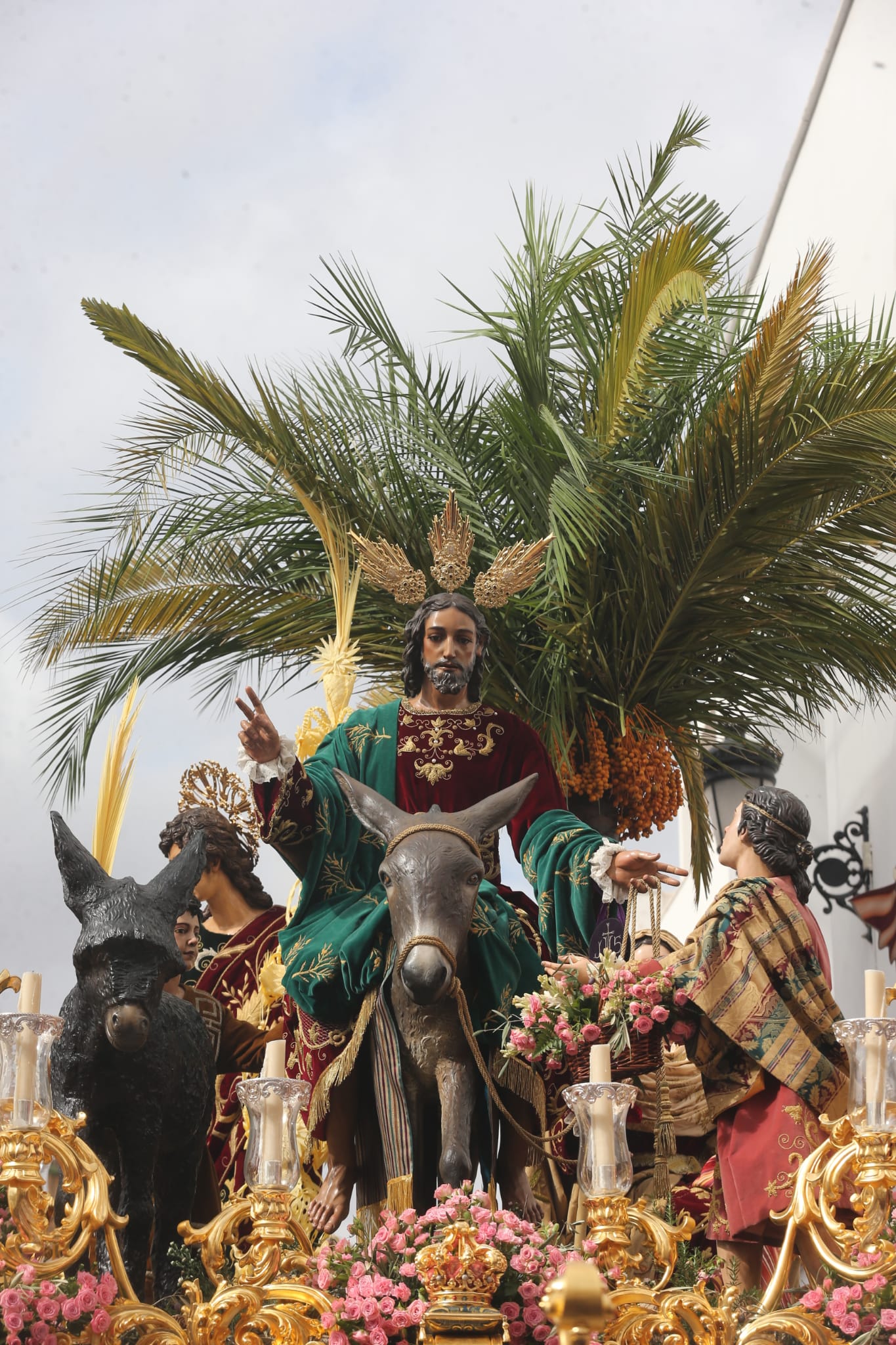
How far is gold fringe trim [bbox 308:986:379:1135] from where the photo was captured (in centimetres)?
570

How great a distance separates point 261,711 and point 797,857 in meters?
1.83

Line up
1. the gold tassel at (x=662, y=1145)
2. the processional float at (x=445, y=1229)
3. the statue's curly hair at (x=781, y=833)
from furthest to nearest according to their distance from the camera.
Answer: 1. the statue's curly hair at (x=781, y=833)
2. the gold tassel at (x=662, y=1145)
3. the processional float at (x=445, y=1229)

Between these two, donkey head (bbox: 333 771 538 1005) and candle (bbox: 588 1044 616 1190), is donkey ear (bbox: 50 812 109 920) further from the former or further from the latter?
candle (bbox: 588 1044 616 1190)

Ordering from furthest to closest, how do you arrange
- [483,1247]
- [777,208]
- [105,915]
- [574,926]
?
Answer: [777,208] → [574,926] → [105,915] → [483,1247]

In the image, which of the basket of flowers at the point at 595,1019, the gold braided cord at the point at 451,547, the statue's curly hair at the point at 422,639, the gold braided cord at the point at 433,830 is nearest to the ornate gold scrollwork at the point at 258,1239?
the basket of flowers at the point at 595,1019

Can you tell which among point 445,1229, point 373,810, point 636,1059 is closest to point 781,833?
point 636,1059

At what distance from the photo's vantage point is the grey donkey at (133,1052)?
5.19 meters

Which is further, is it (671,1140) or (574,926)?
(574,926)

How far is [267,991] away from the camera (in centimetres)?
740

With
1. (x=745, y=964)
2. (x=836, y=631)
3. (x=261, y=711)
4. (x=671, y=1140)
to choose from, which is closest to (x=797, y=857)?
(x=745, y=964)

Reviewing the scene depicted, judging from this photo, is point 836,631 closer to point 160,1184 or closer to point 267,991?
point 267,991

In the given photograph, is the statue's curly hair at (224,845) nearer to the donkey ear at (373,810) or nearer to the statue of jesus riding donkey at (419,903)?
the statue of jesus riding donkey at (419,903)

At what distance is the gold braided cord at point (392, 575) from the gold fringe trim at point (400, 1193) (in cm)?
258

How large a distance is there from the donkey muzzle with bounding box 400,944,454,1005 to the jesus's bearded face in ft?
5.25
